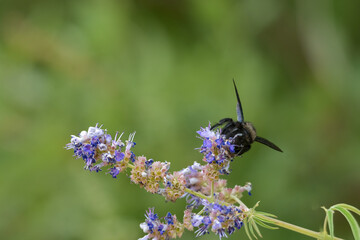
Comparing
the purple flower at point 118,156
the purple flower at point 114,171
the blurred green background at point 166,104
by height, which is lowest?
the purple flower at point 114,171

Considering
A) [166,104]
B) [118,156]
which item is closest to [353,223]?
[118,156]

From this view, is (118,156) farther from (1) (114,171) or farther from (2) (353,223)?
→ (2) (353,223)

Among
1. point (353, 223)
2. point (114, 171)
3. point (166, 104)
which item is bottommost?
point (353, 223)

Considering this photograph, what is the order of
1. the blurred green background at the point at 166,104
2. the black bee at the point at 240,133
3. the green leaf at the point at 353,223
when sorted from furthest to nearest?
the blurred green background at the point at 166,104 < the black bee at the point at 240,133 < the green leaf at the point at 353,223

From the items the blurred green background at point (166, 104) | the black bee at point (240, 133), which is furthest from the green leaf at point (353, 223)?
the blurred green background at point (166, 104)

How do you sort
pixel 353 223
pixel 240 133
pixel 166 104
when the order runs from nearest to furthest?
pixel 353 223 → pixel 240 133 → pixel 166 104

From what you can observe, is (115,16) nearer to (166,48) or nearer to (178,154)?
(166,48)

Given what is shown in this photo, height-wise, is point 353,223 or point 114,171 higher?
point 114,171

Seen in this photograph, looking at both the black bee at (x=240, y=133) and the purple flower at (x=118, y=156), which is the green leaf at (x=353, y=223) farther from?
the purple flower at (x=118, y=156)

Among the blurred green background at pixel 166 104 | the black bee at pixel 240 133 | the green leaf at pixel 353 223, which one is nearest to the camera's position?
the green leaf at pixel 353 223

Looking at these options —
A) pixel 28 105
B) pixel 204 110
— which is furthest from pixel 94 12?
pixel 204 110
